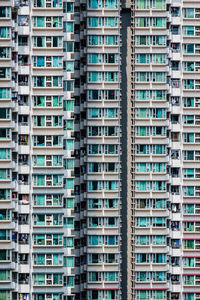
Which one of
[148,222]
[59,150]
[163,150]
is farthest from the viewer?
[163,150]

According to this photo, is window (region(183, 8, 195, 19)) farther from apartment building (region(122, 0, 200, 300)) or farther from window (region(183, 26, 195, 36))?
window (region(183, 26, 195, 36))

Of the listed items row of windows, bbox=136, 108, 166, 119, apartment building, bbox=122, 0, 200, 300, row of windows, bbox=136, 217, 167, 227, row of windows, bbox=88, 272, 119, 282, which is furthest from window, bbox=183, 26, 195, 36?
row of windows, bbox=88, 272, 119, 282

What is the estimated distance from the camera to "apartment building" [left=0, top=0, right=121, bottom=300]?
433 feet

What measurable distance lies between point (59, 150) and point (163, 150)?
8.80 m

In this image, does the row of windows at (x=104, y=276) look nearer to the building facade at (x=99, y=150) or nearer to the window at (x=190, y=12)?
the building facade at (x=99, y=150)

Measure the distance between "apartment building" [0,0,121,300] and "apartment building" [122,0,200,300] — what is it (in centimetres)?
189

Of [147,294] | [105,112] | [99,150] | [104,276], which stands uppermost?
[105,112]

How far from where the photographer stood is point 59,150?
5226 inches

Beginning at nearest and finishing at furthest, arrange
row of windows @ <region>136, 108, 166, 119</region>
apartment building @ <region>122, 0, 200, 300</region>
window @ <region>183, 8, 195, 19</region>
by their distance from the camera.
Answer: apartment building @ <region>122, 0, 200, 300</region>, row of windows @ <region>136, 108, 166, 119</region>, window @ <region>183, 8, 195, 19</region>

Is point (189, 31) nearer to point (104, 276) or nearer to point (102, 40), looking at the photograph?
point (102, 40)

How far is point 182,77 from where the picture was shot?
136 m

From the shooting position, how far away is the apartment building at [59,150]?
132m

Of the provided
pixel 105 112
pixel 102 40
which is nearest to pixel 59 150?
pixel 105 112

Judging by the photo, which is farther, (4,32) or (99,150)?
(99,150)
